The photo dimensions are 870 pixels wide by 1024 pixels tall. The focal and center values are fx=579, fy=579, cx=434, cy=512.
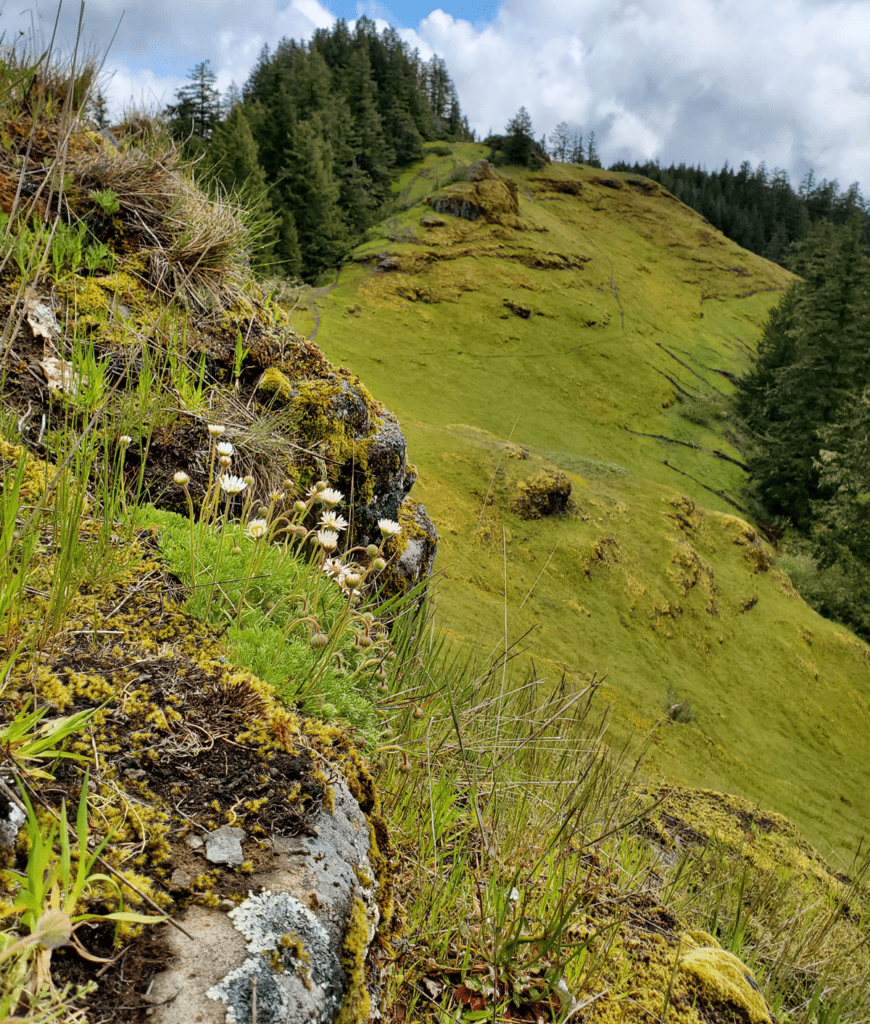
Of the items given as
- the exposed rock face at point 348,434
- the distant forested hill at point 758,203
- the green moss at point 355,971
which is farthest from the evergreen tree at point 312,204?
the distant forested hill at point 758,203

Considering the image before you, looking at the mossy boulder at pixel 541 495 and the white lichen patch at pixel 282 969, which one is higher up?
the mossy boulder at pixel 541 495

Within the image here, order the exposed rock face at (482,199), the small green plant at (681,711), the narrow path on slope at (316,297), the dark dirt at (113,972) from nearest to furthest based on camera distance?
the dark dirt at (113,972)
the small green plant at (681,711)
the narrow path on slope at (316,297)
the exposed rock face at (482,199)

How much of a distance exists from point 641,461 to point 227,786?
1079 inches

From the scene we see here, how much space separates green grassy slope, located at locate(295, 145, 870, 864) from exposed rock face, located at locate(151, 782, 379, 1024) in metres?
0.83

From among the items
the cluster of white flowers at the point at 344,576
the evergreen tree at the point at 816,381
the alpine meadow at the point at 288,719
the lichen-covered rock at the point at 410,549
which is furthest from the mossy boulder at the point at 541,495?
the evergreen tree at the point at 816,381

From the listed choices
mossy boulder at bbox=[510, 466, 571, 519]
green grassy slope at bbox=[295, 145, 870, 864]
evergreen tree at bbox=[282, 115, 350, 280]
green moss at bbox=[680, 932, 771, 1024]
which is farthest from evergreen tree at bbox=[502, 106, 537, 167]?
green moss at bbox=[680, 932, 771, 1024]

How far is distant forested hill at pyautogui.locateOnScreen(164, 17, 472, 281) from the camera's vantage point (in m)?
31.1

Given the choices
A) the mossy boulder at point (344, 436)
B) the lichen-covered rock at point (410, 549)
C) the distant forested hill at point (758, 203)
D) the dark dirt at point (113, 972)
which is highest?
the distant forested hill at point (758, 203)

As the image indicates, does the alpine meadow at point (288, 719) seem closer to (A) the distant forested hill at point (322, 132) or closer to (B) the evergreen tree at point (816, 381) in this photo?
(A) the distant forested hill at point (322, 132)

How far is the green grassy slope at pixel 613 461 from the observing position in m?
10.1

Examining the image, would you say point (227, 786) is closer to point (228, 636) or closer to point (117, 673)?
point (117, 673)

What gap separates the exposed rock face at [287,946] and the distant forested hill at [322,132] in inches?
727

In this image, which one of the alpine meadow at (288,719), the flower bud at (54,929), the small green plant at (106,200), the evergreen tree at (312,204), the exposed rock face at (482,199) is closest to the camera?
the flower bud at (54,929)

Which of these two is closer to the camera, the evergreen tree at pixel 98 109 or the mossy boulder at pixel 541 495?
the evergreen tree at pixel 98 109
